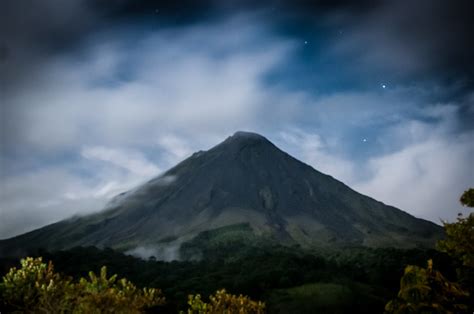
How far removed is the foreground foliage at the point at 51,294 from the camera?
14555 millimetres

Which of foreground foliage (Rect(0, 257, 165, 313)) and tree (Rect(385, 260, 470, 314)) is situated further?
tree (Rect(385, 260, 470, 314))

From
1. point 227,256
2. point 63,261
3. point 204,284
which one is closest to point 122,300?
point 204,284

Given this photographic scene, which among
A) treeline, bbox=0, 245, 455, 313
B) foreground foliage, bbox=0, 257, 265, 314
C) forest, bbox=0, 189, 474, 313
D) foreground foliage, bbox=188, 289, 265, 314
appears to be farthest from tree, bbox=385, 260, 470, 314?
treeline, bbox=0, 245, 455, 313

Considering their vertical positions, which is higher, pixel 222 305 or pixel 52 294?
pixel 52 294

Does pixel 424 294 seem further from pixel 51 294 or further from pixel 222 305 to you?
pixel 51 294

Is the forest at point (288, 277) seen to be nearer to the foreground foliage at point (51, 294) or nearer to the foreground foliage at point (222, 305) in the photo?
the foreground foliage at point (222, 305)

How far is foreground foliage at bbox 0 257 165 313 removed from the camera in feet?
47.8

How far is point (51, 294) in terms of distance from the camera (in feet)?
48.4

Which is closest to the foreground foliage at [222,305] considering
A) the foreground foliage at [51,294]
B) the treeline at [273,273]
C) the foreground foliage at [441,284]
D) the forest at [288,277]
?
the foreground foliage at [51,294]

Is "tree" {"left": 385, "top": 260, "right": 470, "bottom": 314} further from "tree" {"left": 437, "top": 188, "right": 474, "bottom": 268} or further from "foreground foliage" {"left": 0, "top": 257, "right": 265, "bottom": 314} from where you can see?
"foreground foliage" {"left": 0, "top": 257, "right": 265, "bottom": 314}

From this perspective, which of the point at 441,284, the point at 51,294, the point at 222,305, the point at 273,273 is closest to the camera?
the point at 51,294

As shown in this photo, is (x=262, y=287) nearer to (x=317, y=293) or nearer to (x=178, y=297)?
(x=317, y=293)

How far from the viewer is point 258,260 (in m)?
153

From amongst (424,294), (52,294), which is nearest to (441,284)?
(424,294)
